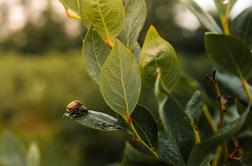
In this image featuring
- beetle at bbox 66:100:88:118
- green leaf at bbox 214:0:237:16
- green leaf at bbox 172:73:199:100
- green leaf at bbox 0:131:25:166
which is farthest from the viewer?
green leaf at bbox 0:131:25:166

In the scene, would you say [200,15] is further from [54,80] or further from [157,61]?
[54,80]

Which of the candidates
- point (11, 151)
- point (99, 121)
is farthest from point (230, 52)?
point (11, 151)

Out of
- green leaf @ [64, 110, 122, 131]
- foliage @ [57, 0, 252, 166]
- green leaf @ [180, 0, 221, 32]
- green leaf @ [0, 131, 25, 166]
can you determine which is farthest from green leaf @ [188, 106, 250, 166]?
green leaf @ [0, 131, 25, 166]

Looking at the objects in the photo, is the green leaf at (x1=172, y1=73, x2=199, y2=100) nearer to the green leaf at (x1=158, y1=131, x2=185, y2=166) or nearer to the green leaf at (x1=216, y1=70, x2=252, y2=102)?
the green leaf at (x1=216, y1=70, x2=252, y2=102)

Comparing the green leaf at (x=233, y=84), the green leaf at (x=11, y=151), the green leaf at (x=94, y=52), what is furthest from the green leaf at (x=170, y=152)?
the green leaf at (x=11, y=151)

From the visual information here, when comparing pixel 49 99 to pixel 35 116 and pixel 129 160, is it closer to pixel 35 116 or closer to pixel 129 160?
pixel 35 116
